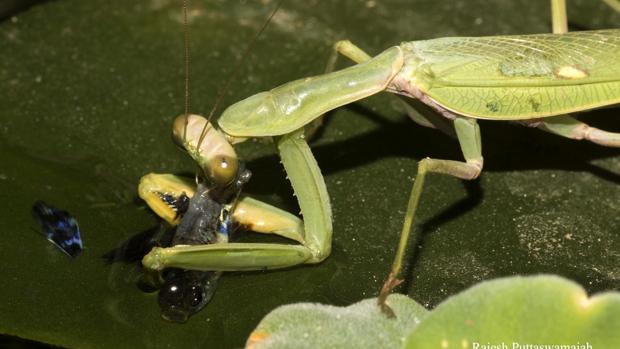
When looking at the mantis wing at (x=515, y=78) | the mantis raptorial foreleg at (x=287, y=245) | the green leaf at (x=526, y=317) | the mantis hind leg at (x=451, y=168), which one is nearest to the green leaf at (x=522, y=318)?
the green leaf at (x=526, y=317)

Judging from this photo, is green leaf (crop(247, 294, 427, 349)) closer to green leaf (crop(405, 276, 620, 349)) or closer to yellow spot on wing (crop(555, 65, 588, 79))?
green leaf (crop(405, 276, 620, 349))

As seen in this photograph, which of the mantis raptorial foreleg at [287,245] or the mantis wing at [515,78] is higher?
the mantis wing at [515,78]

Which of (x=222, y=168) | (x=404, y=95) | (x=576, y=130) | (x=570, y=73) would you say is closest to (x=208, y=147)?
(x=222, y=168)

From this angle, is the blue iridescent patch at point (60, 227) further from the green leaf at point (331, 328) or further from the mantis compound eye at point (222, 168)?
the green leaf at point (331, 328)

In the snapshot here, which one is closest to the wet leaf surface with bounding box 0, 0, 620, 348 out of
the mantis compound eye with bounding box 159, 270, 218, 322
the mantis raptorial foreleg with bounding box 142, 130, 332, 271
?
the mantis compound eye with bounding box 159, 270, 218, 322

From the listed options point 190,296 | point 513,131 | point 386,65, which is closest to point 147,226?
point 190,296

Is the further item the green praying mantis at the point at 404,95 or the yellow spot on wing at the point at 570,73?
the yellow spot on wing at the point at 570,73

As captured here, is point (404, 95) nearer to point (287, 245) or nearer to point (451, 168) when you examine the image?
point (451, 168)
